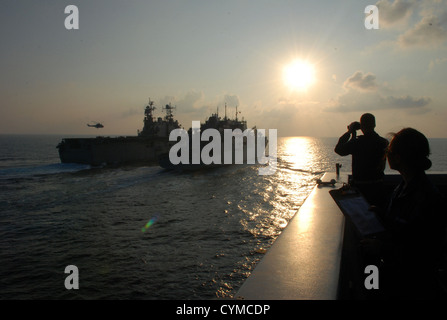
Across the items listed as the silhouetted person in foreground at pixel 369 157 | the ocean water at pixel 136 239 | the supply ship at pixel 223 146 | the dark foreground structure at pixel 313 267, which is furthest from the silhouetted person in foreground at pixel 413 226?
the supply ship at pixel 223 146

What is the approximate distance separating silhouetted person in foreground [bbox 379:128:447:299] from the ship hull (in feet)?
169

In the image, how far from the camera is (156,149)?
196 feet

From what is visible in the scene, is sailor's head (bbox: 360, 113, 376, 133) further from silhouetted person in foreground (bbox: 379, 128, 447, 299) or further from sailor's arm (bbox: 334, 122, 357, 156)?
silhouetted person in foreground (bbox: 379, 128, 447, 299)

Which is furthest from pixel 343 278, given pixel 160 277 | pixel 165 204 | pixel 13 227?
pixel 165 204

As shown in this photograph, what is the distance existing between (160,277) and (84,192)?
19.1m

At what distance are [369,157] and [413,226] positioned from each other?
7.72 feet

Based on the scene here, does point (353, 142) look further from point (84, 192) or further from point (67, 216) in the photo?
point (84, 192)

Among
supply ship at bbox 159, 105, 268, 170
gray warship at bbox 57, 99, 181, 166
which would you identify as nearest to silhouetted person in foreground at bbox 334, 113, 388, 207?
supply ship at bbox 159, 105, 268, 170

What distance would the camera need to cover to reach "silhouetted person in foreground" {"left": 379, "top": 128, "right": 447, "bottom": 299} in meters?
1.87

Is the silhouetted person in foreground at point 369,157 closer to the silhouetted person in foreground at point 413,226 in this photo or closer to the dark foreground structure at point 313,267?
the dark foreground structure at point 313,267

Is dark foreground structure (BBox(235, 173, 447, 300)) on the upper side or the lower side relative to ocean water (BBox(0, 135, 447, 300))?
upper

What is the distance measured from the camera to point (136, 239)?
13672 mm
